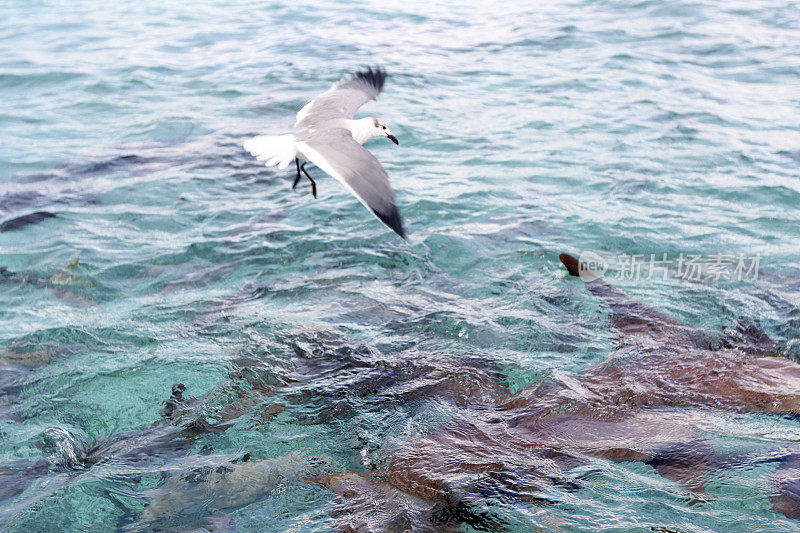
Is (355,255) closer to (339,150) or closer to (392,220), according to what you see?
(339,150)

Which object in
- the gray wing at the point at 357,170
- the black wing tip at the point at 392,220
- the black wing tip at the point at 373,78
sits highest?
the black wing tip at the point at 373,78

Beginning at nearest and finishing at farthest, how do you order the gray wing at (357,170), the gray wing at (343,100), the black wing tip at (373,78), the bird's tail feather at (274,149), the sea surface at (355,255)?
the sea surface at (355,255) < the gray wing at (357,170) < the bird's tail feather at (274,149) < the gray wing at (343,100) < the black wing tip at (373,78)

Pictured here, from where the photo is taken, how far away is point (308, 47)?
12.0 meters

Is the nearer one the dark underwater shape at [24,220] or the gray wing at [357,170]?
the gray wing at [357,170]

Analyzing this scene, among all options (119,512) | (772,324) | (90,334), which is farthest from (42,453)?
(772,324)

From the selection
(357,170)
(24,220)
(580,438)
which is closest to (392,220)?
(357,170)

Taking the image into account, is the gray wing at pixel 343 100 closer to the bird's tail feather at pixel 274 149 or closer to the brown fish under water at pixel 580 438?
the bird's tail feather at pixel 274 149

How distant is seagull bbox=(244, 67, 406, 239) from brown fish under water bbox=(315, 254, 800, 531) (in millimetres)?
1065

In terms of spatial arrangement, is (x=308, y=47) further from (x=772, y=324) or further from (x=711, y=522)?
(x=711, y=522)

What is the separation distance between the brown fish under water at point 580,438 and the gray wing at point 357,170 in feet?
3.49

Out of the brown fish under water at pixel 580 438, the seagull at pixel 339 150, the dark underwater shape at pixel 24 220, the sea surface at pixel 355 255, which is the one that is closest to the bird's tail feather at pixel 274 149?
the seagull at pixel 339 150

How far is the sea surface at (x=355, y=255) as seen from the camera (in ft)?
11.1

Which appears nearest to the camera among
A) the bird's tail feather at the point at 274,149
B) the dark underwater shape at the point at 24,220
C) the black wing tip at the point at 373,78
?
the bird's tail feather at the point at 274,149

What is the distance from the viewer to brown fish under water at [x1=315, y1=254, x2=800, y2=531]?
10.2 feet
